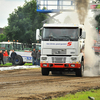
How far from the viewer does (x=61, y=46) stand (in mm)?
15594

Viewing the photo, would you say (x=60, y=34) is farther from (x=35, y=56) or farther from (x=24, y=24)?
(x=24, y=24)

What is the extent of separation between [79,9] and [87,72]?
11284 mm

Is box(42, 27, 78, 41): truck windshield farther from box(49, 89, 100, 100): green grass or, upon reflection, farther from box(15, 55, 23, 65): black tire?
box(15, 55, 23, 65): black tire

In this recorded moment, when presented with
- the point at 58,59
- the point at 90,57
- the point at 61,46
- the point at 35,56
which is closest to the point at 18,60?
the point at 35,56

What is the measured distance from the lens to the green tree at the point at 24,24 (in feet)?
174

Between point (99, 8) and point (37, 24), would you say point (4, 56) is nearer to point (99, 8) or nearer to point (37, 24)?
point (99, 8)

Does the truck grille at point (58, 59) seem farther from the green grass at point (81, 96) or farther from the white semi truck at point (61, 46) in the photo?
the green grass at point (81, 96)

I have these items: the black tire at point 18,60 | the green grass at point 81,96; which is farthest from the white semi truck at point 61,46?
the black tire at point 18,60

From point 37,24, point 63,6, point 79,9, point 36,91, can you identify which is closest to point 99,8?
point 63,6

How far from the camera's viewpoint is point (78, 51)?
Answer: 616 inches

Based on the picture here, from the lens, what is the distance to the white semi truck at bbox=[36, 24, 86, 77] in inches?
611

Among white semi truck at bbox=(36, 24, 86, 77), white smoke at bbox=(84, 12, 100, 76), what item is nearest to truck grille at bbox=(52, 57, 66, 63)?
white semi truck at bbox=(36, 24, 86, 77)

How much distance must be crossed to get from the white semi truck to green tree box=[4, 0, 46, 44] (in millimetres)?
37075

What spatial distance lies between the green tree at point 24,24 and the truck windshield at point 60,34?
37.1 meters
